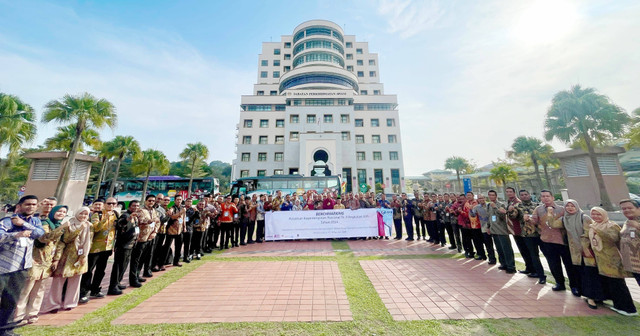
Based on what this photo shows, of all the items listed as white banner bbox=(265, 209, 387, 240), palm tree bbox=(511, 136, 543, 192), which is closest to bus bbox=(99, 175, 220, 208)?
white banner bbox=(265, 209, 387, 240)

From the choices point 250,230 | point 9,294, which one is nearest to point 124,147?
point 250,230

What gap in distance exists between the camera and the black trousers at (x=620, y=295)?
3234mm

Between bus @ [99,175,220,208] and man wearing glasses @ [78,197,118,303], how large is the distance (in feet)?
56.6

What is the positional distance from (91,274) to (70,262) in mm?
656

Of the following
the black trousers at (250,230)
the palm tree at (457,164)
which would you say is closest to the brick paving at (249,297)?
the black trousers at (250,230)

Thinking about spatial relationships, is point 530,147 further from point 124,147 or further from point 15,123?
point 124,147

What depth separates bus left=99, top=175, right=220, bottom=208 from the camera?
22.3 metres

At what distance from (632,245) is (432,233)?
17.9 ft

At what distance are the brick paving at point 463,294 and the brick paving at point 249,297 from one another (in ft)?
3.19

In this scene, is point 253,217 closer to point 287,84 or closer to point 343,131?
point 343,131

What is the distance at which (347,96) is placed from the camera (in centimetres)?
3697

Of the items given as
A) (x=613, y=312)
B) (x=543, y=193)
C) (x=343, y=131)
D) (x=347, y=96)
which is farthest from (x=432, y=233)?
(x=347, y=96)

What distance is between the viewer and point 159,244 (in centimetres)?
546

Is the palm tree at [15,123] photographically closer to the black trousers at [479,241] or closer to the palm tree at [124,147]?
the palm tree at [124,147]
